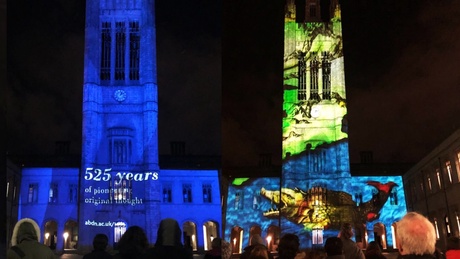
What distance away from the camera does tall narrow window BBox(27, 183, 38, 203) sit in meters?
4.62

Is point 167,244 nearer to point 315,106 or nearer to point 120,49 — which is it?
point 120,49

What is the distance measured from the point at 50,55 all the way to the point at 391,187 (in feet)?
31.0

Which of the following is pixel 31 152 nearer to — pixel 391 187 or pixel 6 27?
pixel 6 27

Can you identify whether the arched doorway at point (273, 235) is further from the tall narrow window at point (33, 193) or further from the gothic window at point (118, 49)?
the tall narrow window at point (33, 193)

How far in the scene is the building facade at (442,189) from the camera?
20.0 ft

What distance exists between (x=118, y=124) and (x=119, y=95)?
2.90 feet

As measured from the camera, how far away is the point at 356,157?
23156 millimetres

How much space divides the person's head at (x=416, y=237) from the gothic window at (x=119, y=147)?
3989mm

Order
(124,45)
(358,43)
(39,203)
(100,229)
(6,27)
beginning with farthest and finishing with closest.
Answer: (358,43)
(124,45)
(100,229)
(39,203)
(6,27)

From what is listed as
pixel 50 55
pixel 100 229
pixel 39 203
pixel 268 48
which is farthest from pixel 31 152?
pixel 268 48

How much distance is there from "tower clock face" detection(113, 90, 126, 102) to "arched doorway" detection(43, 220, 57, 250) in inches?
85.9

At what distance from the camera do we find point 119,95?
7.09 metres

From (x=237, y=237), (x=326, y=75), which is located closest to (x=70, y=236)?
(x=326, y=75)

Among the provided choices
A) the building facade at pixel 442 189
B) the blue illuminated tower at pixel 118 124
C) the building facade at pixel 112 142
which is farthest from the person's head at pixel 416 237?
the blue illuminated tower at pixel 118 124
